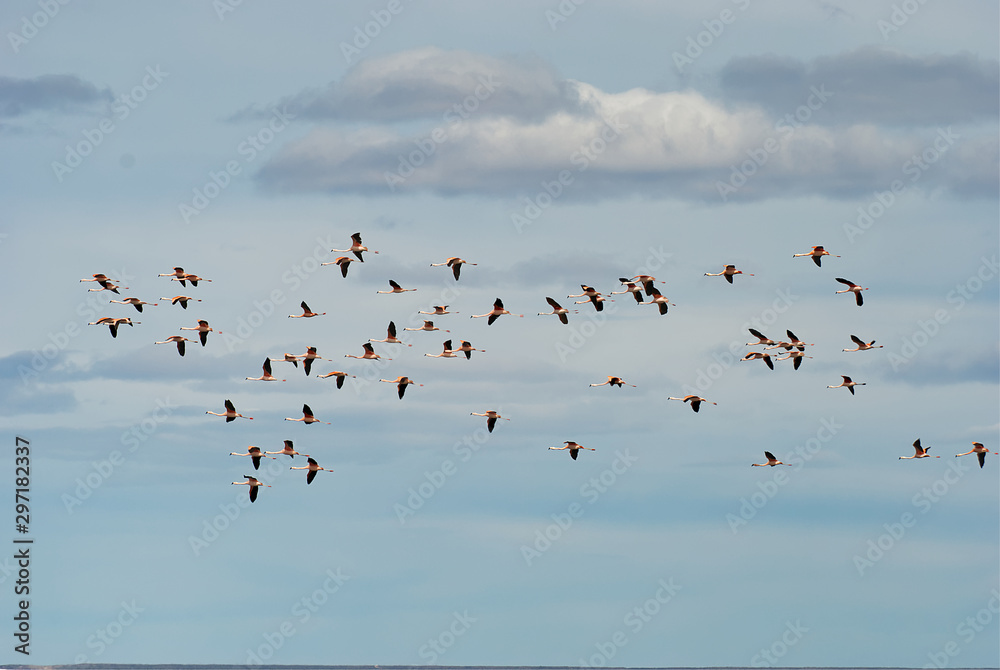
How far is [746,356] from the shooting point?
109312mm

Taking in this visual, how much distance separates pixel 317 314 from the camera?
11144 centimetres

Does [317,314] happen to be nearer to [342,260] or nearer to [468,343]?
[342,260]

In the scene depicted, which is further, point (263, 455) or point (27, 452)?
point (263, 455)

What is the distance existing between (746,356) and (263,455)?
41.7 m

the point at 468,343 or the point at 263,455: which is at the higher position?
the point at 468,343

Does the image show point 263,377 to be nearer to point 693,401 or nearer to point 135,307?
point 135,307

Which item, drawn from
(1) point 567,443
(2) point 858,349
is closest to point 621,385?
(1) point 567,443

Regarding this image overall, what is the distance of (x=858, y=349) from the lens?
113312 mm

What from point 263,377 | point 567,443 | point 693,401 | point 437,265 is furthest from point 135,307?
point 693,401

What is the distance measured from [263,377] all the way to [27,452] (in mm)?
19460

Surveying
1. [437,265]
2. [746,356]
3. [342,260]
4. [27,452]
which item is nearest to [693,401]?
[746,356]

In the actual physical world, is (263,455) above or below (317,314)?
below

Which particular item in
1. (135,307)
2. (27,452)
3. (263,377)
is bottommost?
(27,452)

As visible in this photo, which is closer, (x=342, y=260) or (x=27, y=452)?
(x=27, y=452)
